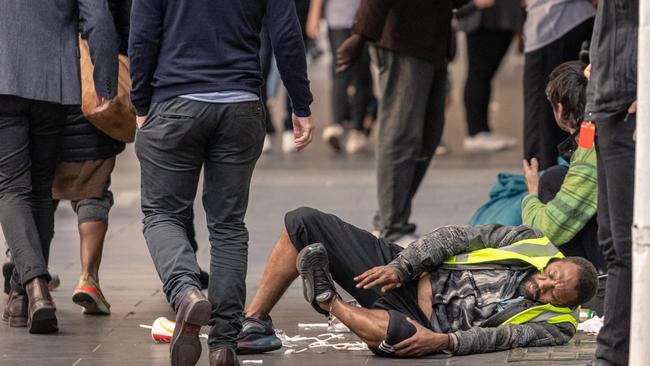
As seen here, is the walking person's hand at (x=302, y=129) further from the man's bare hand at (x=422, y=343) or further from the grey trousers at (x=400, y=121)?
the grey trousers at (x=400, y=121)

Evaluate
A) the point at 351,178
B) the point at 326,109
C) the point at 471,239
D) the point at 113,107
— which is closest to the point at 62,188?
the point at 113,107

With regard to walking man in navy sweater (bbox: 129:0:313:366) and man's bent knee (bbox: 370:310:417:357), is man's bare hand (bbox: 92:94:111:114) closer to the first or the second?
walking man in navy sweater (bbox: 129:0:313:366)

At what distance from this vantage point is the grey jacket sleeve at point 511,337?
5.52 meters

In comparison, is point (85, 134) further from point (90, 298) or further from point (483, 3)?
point (483, 3)

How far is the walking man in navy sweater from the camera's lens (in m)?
5.21

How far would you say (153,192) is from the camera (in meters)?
5.33

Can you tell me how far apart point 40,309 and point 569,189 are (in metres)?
2.27

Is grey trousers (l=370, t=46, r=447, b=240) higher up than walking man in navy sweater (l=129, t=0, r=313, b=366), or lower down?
lower down

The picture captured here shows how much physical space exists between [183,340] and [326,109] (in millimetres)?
10655

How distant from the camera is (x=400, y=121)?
779 cm

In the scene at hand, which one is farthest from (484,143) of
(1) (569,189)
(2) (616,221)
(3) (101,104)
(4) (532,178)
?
(2) (616,221)

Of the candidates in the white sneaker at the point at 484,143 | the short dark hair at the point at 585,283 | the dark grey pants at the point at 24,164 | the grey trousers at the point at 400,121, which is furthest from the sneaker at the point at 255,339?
the white sneaker at the point at 484,143

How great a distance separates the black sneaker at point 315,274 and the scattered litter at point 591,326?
3.69 feet

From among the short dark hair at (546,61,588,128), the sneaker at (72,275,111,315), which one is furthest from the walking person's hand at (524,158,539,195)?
the sneaker at (72,275,111,315)
